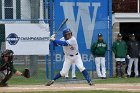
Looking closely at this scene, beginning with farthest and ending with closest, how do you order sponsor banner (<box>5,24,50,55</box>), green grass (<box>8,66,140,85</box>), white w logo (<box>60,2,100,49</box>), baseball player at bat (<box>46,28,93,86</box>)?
white w logo (<box>60,2,100,49</box>), sponsor banner (<box>5,24,50,55</box>), green grass (<box>8,66,140,85</box>), baseball player at bat (<box>46,28,93,86</box>)

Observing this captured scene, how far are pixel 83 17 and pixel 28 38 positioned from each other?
2473mm

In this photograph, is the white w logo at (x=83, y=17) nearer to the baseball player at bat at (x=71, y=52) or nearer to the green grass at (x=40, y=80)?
the green grass at (x=40, y=80)

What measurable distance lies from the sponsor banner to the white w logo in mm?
1394

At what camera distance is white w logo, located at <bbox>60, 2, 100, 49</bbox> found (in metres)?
19.7

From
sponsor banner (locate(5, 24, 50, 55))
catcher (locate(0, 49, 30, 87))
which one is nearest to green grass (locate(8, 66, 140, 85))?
sponsor banner (locate(5, 24, 50, 55))

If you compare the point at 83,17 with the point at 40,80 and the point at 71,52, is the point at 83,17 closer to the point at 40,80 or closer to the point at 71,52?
the point at 40,80

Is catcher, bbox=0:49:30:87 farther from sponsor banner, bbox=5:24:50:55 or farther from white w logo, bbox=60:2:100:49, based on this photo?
white w logo, bbox=60:2:100:49

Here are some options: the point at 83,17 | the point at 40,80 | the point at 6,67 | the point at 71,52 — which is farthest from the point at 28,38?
the point at 6,67

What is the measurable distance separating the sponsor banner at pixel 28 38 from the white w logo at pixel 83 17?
139 cm

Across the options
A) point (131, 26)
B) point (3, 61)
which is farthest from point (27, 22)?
point (131, 26)

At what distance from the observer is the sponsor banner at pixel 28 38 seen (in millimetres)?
18641

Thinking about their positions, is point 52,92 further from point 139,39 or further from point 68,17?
point 139,39

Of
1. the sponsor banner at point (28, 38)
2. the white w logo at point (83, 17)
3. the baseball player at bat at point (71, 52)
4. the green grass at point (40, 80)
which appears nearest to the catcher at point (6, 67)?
the baseball player at bat at point (71, 52)

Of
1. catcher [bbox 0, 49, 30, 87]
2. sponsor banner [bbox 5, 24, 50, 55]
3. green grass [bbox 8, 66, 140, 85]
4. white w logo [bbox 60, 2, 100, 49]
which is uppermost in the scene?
white w logo [bbox 60, 2, 100, 49]
